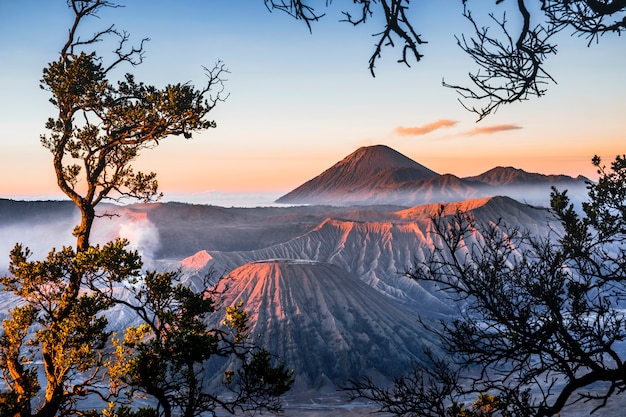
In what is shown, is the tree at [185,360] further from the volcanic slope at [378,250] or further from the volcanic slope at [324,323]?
the volcanic slope at [378,250]

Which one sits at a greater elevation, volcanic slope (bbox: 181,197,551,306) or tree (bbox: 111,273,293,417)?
tree (bbox: 111,273,293,417)

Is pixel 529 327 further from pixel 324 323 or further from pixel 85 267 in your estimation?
pixel 324 323

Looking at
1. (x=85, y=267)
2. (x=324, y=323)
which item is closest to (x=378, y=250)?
(x=324, y=323)

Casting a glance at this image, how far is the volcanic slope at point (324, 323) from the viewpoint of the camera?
2977 inches

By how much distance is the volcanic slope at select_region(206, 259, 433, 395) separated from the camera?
75.6m

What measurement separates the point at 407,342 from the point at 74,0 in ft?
249

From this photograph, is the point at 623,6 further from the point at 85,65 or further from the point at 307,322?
the point at 307,322

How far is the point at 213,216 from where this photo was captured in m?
193

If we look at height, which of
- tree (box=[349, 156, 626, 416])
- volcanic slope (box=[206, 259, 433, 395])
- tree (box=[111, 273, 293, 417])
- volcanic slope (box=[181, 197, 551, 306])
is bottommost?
volcanic slope (box=[206, 259, 433, 395])

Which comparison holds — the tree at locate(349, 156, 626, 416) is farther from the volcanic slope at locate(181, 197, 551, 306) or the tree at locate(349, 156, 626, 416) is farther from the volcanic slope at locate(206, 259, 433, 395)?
the volcanic slope at locate(181, 197, 551, 306)

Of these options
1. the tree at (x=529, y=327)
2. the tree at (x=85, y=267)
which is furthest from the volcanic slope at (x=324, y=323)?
the tree at (x=529, y=327)

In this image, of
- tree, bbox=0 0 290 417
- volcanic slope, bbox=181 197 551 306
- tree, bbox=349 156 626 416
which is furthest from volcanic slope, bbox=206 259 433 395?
tree, bbox=349 156 626 416

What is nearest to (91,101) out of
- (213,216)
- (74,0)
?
(74,0)

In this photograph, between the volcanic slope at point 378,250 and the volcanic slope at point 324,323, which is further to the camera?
the volcanic slope at point 378,250
